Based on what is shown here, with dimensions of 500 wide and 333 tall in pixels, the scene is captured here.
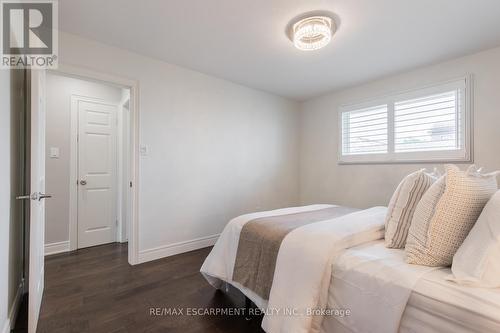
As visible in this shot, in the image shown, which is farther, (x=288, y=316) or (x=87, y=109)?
(x=87, y=109)

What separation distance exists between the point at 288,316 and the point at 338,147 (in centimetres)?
298

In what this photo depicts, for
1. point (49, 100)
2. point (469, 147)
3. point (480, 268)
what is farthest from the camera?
point (49, 100)

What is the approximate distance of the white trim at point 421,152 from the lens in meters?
2.56

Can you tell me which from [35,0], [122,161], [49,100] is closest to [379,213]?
[35,0]

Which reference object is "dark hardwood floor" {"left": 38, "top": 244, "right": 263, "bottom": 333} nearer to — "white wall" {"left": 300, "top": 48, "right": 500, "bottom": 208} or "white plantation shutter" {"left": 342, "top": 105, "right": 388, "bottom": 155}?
"white wall" {"left": 300, "top": 48, "right": 500, "bottom": 208}

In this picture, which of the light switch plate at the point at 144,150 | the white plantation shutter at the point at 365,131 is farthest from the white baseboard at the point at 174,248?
the white plantation shutter at the point at 365,131

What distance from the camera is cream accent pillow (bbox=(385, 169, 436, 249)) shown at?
4.54 feet

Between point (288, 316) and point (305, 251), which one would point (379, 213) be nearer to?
point (305, 251)

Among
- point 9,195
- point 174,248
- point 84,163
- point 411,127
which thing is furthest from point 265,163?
point 9,195

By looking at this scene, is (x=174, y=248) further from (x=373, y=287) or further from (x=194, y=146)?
(x=373, y=287)

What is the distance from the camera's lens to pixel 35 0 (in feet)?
5.69

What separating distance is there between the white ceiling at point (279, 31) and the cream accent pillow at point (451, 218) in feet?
4.89

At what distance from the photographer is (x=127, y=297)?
1966 millimetres

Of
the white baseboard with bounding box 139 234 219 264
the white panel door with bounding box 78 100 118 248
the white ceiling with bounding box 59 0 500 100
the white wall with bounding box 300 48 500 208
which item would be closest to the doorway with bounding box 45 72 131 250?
the white panel door with bounding box 78 100 118 248
